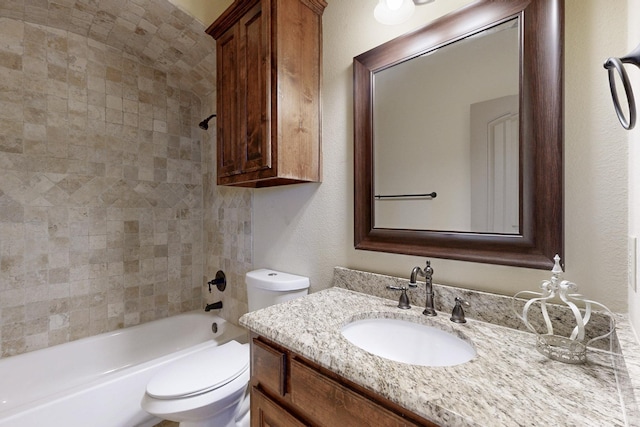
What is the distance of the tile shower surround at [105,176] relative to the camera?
1683 millimetres

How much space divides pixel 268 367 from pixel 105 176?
1.93 meters

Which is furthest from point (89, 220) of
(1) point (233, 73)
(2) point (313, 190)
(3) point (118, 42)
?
(2) point (313, 190)

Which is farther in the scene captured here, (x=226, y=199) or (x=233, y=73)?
(x=226, y=199)

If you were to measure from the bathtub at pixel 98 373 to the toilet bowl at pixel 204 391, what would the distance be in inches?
13.9

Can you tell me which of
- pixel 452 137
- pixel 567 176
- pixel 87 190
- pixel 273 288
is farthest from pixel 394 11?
pixel 87 190

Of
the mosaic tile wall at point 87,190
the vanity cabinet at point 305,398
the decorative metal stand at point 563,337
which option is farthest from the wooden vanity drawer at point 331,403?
the mosaic tile wall at point 87,190

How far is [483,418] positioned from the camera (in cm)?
47

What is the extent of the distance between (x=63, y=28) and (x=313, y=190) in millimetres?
2022

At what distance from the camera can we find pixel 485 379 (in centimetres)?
58

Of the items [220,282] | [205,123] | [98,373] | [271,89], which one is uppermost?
[205,123]

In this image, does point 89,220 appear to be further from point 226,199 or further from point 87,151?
point 226,199

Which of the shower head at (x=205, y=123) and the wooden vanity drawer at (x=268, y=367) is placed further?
the shower head at (x=205, y=123)

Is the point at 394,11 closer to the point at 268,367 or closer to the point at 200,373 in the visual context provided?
the point at 268,367

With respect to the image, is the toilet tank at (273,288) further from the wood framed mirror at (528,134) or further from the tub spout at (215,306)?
the tub spout at (215,306)
